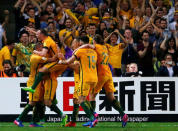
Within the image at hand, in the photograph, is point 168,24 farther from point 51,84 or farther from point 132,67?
point 51,84

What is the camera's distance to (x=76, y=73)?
14.3m

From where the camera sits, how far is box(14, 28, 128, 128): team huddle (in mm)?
→ 13531

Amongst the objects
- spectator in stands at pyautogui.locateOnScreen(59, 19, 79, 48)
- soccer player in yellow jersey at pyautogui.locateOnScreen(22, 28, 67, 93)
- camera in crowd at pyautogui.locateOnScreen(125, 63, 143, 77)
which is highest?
spectator in stands at pyautogui.locateOnScreen(59, 19, 79, 48)

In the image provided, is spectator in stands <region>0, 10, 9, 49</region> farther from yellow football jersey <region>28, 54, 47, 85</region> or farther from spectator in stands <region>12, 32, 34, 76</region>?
yellow football jersey <region>28, 54, 47, 85</region>

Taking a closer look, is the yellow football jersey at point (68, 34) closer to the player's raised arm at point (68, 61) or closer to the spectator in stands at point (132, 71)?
the spectator in stands at point (132, 71)

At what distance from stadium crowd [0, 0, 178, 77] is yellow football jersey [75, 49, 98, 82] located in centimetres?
255

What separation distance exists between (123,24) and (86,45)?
19.3 feet

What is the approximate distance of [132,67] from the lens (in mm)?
16531

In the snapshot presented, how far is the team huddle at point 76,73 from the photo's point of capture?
1353 centimetres

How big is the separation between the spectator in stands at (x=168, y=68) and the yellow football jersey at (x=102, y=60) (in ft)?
10.6

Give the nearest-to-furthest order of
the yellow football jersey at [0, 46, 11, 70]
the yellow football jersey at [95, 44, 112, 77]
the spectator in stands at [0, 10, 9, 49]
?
the yellow football jersey at [95, 44, 112, 77] < the yellow football jersey at [0, 46, 11, 70] < the spectator in stands at [0, 10, 9, 49]

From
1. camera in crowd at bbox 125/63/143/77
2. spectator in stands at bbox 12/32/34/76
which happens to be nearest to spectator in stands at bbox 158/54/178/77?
camera in crowd at bbox 125/63/143/77

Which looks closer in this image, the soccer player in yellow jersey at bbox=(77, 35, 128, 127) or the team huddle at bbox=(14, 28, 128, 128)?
the team huddle at bbox=(14, 28, 128, 128)

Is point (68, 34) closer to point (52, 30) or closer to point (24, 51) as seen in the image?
point (52, 30)
